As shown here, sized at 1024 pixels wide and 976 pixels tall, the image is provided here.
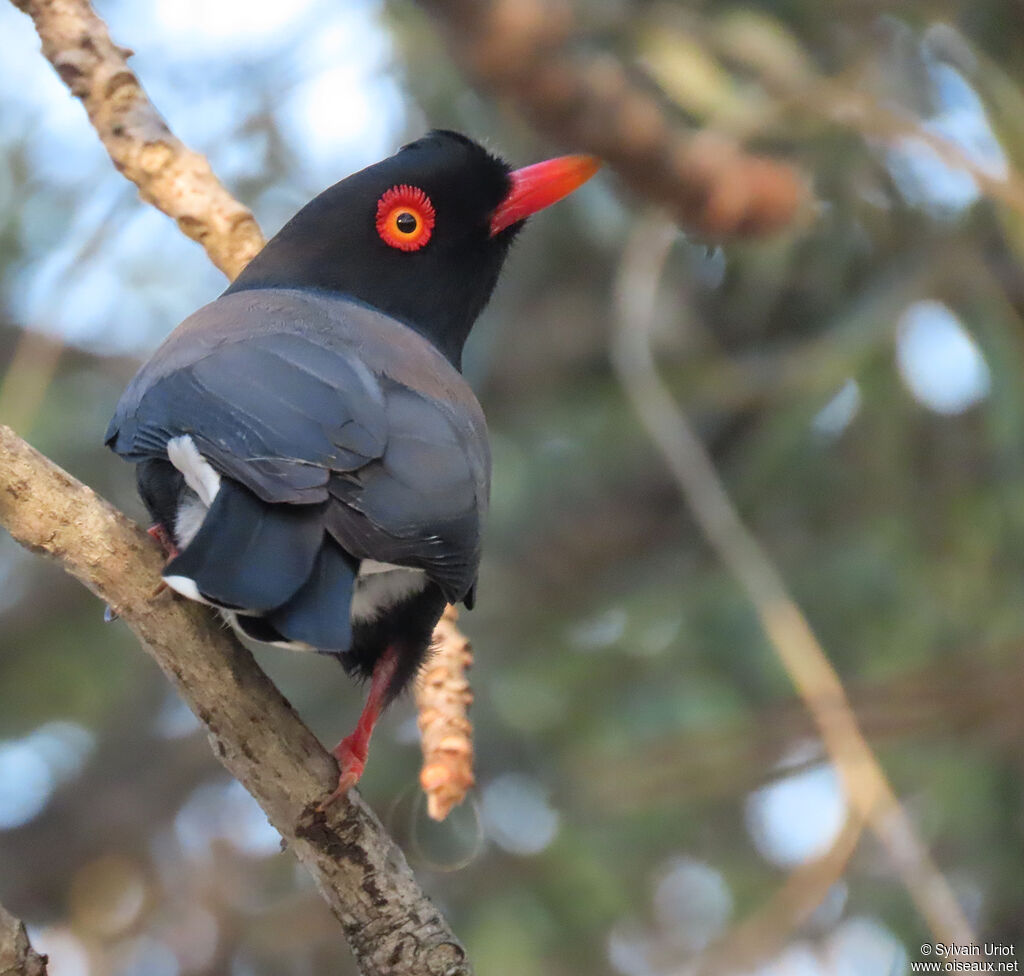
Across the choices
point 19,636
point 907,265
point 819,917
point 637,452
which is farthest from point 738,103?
point 19,636

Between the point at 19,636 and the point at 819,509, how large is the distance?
4.41m

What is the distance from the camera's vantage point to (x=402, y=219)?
404 centimetres

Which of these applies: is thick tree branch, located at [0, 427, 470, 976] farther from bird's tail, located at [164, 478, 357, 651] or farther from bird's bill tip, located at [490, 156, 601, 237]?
bird's bill tip, located at [490, 156, 601, 237]

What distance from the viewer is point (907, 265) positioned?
638 cm

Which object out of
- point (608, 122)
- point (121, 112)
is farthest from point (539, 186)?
point (121, 112)

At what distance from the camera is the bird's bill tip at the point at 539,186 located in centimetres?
412

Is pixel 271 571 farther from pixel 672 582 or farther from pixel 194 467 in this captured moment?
pixel 672 582

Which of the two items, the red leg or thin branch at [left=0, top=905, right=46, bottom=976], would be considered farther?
the red leg

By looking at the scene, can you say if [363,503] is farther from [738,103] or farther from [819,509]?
[819,509]

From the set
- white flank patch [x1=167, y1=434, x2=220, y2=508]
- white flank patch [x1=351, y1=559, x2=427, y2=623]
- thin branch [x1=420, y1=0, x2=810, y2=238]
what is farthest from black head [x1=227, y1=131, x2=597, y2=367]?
white flank patch [x1=167, y1=434, x2=220, y2=508]

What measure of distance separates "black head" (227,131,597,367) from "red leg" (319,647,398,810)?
3.64ft

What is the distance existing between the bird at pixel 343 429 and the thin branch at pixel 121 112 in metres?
0.28

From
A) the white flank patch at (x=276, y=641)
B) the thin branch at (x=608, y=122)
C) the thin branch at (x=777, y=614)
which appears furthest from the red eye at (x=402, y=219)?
the white flank patch at (x=276, y=641)

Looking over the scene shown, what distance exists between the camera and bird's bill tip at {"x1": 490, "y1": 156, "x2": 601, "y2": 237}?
13.5 feet
